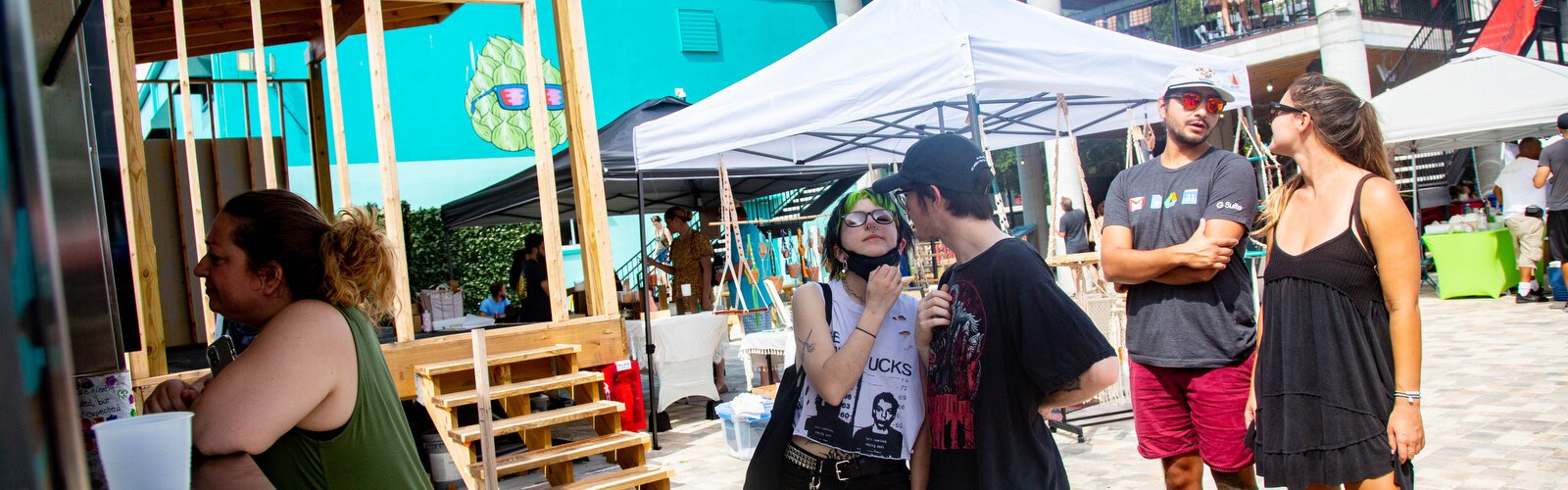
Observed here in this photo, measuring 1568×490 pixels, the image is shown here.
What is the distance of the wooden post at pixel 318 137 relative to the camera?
9453mm

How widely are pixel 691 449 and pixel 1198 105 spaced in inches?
183

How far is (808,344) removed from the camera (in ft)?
8.23

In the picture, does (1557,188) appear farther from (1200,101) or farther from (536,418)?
(536,418)

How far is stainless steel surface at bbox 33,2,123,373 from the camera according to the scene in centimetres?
162

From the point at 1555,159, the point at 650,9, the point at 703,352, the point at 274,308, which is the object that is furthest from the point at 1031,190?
the point at 274,308

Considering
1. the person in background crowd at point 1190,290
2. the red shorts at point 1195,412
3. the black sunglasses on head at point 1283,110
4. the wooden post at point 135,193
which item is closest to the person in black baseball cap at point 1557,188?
the person in background crowd at point 1190,290

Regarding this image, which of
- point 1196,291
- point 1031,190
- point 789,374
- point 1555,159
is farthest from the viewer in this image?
point 1031,190

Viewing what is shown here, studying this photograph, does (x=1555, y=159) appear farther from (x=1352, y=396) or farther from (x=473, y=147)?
(x=473, y=147)

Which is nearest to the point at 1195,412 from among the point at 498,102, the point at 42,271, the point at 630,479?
the point at 42,271

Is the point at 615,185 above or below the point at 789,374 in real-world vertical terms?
above

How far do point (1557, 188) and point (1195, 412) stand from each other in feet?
27.6

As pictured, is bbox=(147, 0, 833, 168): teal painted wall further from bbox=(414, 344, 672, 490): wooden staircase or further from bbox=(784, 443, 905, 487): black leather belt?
bbox=(784, 443, 905, 487): black leather belt

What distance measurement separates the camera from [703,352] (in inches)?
317

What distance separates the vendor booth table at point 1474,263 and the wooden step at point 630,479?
33.7ft
